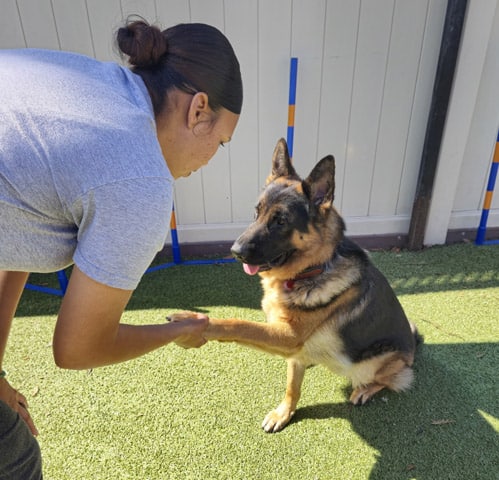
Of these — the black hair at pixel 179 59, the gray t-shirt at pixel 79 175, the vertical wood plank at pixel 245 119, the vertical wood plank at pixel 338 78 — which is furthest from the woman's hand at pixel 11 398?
the vertical wood plank at pixel 338 78

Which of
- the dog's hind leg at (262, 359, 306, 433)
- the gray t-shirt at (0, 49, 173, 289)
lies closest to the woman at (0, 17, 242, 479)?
the gray t-shirt at (0, 49, 173, 289)

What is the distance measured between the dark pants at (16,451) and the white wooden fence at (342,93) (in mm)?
3113

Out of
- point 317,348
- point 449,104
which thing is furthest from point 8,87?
point 449,104

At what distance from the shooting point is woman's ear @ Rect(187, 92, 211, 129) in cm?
117

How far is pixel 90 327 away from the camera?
0.96 m

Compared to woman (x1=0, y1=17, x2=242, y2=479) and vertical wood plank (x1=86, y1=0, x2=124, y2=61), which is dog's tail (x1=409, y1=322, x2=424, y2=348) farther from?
vertical wood plank (x1=86, y1=0, x2=124, y2=61)

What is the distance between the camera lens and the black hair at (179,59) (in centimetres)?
117

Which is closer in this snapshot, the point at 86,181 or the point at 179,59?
the point at 86,181

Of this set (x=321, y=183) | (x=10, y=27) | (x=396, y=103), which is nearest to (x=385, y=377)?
(x=321, y=183)

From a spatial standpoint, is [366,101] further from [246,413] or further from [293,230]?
[246,413]

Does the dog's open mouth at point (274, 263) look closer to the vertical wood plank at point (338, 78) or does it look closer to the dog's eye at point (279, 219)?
the dog's eye at point (279, 219)

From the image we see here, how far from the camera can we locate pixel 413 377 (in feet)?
8.75

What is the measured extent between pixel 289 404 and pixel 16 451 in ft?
5.48

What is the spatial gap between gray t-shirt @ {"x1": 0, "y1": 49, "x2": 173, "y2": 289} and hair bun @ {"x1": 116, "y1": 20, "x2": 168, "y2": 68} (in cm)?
25
